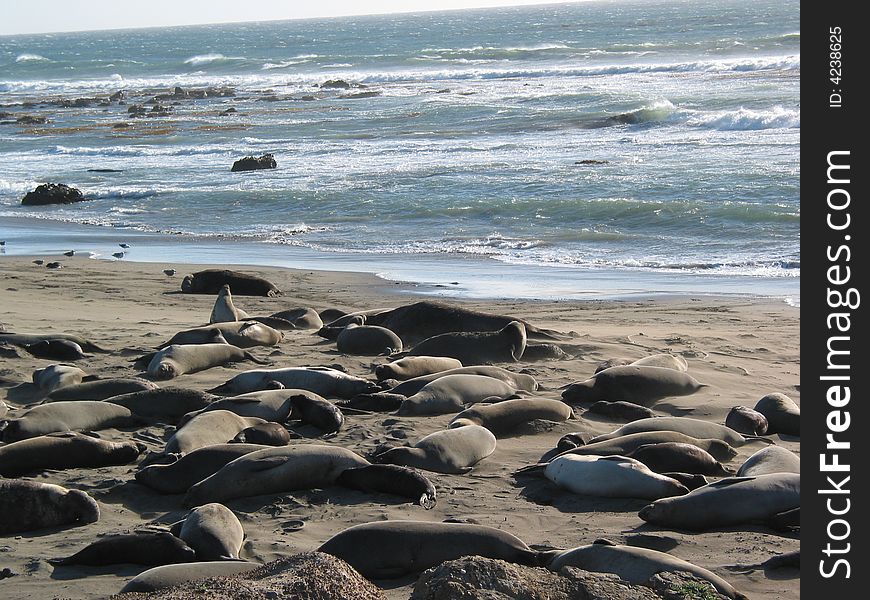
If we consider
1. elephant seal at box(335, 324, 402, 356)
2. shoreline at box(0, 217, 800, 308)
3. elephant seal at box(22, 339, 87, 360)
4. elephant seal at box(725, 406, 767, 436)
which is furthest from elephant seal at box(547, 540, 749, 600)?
shoreline at box(0, 217, 800, 308)

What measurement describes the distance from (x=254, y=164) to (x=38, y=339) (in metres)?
15.3

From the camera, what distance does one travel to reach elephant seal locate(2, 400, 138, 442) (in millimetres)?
5461

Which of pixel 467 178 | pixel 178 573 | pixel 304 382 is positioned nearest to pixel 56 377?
pixel 304 382

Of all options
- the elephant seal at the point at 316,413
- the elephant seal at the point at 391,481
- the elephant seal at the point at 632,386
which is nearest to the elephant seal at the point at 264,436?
the elephant seal at the point at 316,413

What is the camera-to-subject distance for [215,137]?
→ 101 feet

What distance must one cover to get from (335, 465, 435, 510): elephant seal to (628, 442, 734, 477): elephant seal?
1065 millimetres

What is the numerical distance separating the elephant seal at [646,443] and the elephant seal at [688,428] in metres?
0.13

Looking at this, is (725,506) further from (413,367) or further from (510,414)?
(413,367)

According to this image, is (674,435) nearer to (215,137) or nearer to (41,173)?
(41,173)

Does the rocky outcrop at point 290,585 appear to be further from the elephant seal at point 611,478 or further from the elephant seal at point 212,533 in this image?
the elephant seal at point 611,478

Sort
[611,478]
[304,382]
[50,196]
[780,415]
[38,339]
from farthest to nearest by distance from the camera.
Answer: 1. [50,196]
2. [38,339]
3. [304,382]
4. [780,415]
5. [611,478]

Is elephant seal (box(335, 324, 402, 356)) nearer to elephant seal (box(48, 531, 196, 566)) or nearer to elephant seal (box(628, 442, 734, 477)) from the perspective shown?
elephant seal (box(628, 442, 734, 477))

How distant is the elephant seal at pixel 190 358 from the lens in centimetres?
721

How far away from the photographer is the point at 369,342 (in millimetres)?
8172
